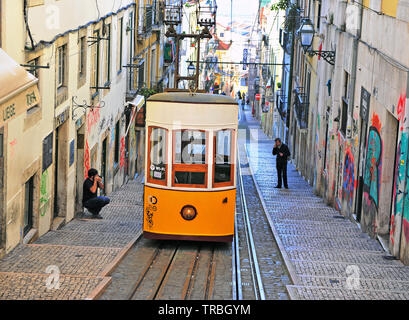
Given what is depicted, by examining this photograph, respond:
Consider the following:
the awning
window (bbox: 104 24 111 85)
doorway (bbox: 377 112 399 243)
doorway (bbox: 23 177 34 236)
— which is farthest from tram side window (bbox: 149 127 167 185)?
window (bbox: 104 24 111 85)

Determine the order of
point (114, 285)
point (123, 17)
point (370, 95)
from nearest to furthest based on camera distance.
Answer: point (114, 285)
point (370, 95)
point (123, 17)

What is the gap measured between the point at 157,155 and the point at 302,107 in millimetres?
17795

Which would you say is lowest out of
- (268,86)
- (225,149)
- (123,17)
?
(268,86)

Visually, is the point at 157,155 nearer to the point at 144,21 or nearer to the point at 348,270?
the point at 348,270

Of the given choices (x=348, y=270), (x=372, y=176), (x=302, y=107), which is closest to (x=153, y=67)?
(x=302, y=107)

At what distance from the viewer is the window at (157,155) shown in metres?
12.7

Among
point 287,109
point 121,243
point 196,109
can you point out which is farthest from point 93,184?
point 287,109

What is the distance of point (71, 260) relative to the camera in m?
11.3

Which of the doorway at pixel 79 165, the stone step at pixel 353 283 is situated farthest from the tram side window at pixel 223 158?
the doorway at pixel 79 165

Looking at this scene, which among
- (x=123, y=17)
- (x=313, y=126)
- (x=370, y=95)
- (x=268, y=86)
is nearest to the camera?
(x=370, y=95)

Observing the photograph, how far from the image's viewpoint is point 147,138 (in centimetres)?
1293

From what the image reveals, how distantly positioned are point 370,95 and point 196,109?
4.77 meters

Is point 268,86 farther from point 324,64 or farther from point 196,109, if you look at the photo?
point 196,109

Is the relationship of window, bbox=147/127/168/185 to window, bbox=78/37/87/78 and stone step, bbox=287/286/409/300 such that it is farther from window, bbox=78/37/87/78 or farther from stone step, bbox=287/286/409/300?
window, bbox=78/37/87/78
